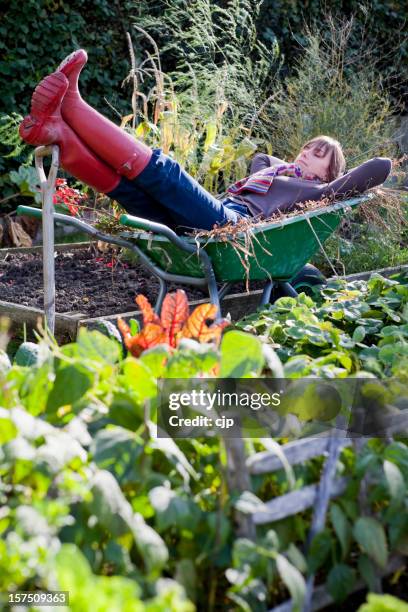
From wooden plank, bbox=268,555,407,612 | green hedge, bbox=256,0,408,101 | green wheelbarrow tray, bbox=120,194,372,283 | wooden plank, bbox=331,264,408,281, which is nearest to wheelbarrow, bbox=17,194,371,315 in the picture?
green wheelbarrow tray, bbox=120,194,372,283

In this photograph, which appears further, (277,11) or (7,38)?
(277,11)

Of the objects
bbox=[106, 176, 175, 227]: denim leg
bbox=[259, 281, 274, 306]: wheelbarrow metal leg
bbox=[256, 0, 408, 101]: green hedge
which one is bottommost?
bbox=[259, 281, 274, 306]: wheelbarrow metal leg

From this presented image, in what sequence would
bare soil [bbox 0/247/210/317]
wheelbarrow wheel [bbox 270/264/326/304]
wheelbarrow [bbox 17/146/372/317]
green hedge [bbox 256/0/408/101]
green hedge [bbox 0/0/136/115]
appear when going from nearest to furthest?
wheelbarrow [bbox 17/146/372/317] < bare soil [bbox 0/247/210/317] < wheelbarrow wheel [bbox 270/264/326/304] < green hedge [bbox 0/0/136/115] < green hedge [bbox 256/0/408/101]

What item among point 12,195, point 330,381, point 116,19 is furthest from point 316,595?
point 116,19

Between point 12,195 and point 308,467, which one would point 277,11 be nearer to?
point 12,195

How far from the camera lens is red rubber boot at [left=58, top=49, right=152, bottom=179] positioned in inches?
103

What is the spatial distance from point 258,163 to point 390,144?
1.86 metres

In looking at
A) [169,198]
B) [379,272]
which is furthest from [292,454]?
[379,272]

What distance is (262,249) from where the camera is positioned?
3.17 meters

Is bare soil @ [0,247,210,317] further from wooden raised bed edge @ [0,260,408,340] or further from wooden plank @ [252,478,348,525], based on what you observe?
wooden plank @ [252,478,348,525]

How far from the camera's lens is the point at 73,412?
1.37 m

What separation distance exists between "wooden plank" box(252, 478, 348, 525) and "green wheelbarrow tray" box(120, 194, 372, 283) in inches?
63.9

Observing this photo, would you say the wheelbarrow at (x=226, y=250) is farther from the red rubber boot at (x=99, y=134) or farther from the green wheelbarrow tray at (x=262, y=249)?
the red rubber boot at (x=99, y=134)

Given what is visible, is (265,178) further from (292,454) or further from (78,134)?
(292,454)
